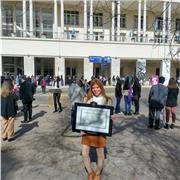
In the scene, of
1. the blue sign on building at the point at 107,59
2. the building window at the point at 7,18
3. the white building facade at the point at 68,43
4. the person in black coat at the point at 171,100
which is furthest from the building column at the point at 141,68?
the person in black coat at the point at 171,100

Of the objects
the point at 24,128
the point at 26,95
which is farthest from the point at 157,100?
the point at 26,95

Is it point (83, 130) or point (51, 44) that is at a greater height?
point (51, 44)

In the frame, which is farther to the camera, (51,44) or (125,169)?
(51,44)

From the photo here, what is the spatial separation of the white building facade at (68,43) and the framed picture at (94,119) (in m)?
31.9

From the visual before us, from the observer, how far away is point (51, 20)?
45969 millimetres

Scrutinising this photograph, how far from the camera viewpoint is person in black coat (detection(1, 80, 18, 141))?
8199 mm

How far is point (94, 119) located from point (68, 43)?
1429 inches

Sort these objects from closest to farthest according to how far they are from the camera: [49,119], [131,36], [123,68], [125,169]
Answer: [125,169]
[49,119]
[131,36]
[123,68]

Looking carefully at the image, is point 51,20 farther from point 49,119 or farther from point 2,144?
point 2,144

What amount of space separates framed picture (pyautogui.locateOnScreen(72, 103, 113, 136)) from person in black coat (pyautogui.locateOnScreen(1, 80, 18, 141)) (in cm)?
344

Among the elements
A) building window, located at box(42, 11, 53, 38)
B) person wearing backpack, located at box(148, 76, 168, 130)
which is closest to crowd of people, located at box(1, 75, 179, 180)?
person wearing backpack, located at box(148, 76, 168, 130)

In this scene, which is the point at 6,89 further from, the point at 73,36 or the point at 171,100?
the point at 73,36

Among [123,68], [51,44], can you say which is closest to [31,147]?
[51,44]

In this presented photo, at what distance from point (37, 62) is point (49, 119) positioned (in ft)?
110
